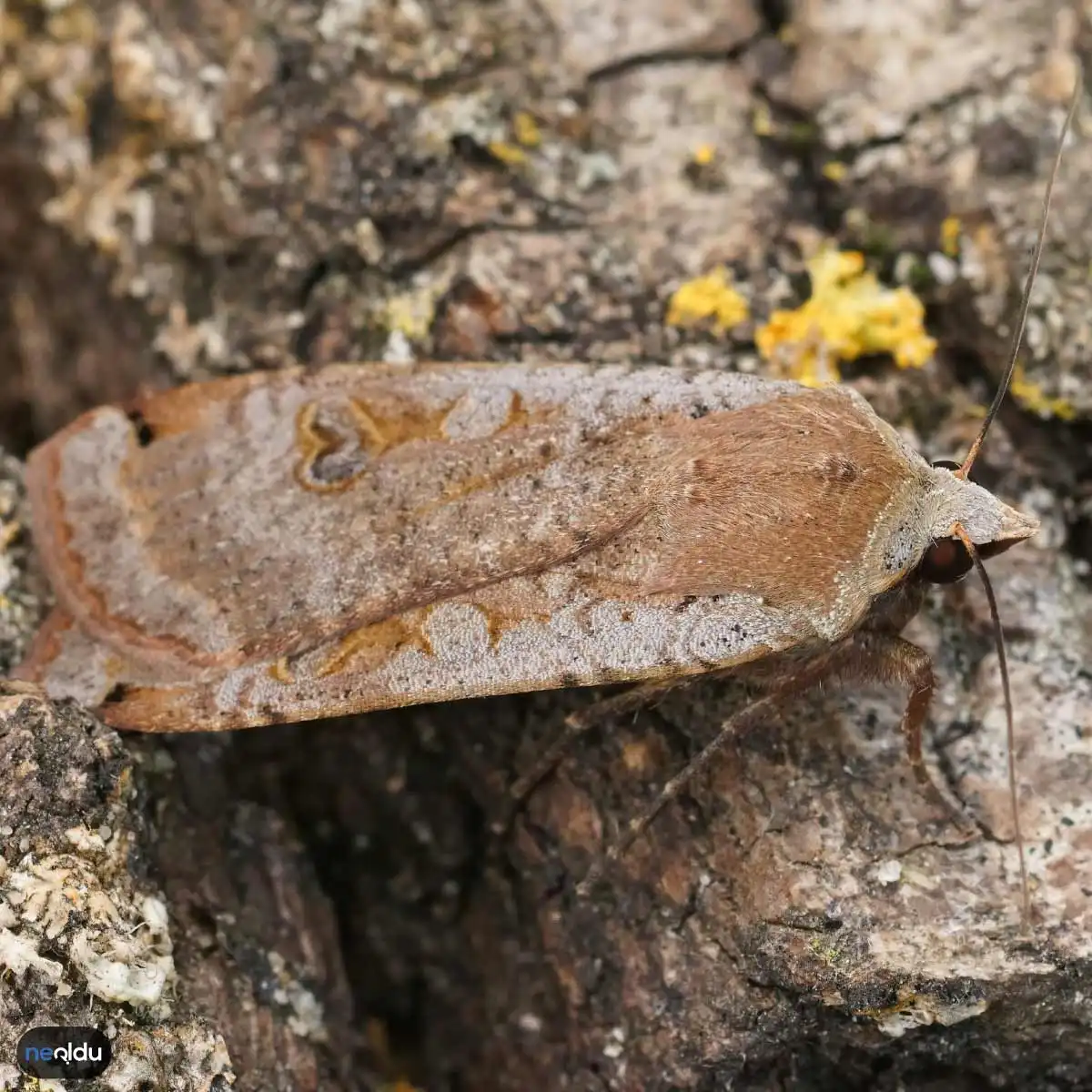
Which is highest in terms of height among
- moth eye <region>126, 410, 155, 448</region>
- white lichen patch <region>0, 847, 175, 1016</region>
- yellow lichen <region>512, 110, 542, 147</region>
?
yellow lichen <region>512, 110, 542, 147</region>

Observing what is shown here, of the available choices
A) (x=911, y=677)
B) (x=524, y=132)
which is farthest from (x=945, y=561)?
(x=524, y=132)

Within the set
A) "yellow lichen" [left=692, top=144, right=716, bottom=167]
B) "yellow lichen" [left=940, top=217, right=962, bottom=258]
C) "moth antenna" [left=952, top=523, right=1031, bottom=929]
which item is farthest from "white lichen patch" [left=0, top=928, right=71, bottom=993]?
"yellow lichen" [left=940, top=217, right=962, bottom=258]

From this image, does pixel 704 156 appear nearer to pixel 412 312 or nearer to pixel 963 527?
pixel 412 312

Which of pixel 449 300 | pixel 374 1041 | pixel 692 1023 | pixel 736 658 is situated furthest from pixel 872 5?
pixel 374 1041

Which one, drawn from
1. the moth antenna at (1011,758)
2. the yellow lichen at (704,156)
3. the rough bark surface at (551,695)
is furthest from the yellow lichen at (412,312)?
the moth antenna at (1011,758)

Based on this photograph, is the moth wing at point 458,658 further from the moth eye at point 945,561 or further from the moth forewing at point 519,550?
the moth eye at point 945,561

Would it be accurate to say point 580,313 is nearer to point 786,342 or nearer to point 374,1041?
point 786,342

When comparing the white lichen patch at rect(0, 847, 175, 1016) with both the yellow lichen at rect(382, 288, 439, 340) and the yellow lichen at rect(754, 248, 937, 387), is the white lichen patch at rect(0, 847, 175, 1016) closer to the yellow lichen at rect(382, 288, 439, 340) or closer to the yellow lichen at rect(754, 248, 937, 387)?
the yellow lichen at rect(382, 288, 439, 340)
